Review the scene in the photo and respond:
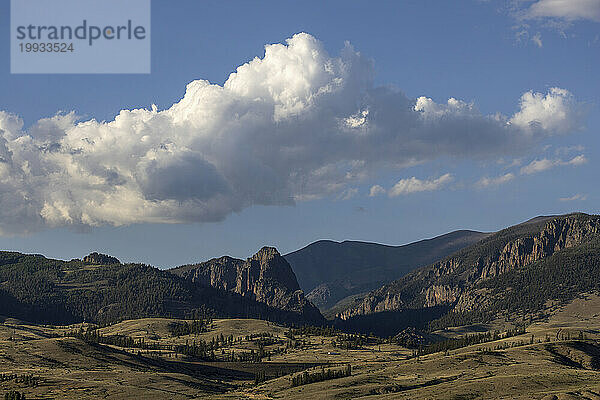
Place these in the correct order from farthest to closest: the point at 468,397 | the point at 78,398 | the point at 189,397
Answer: the point at 189,397
the point at 78,398
the point at 468,397

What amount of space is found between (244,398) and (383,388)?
41.0m

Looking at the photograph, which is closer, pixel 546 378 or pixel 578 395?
pixel 578 395

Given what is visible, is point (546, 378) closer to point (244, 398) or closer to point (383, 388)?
point (383, 388)

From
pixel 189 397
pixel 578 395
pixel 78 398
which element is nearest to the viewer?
pixel 578 395

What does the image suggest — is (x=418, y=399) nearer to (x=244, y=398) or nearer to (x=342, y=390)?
(x=342, y=390)

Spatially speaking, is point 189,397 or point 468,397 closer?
point 468,397

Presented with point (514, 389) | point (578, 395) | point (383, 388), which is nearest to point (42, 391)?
point (383, 388)

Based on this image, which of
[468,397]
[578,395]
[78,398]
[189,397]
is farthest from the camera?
[189,397]

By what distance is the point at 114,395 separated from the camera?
7569 inches

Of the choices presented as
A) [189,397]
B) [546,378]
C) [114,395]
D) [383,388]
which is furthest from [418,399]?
[114,395]

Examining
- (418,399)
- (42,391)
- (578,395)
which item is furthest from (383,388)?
(42,391)

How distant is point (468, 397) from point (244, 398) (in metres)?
66.4

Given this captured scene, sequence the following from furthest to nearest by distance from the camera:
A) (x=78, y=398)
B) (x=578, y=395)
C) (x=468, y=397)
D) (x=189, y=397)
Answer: (x=189, y=397), (x=78, y=398), (x=468, y=397), (x=578, y=395)

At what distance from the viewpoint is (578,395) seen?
153m
